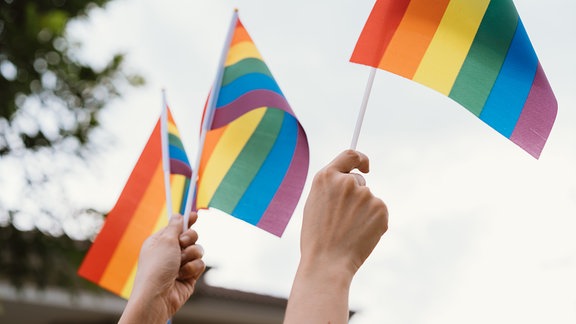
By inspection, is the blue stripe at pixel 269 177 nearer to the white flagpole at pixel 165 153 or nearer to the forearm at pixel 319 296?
the white flagpole at pixel 165 153

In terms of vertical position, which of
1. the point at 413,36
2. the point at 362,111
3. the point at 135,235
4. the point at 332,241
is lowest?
the point at 332,241

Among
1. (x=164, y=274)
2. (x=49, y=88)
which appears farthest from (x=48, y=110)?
(x=164, y=274)

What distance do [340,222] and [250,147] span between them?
1568 millimetres

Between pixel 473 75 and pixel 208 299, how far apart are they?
6.50 meters

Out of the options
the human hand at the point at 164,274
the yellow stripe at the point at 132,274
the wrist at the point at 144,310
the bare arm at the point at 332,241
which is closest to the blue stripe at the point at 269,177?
the yellow stripe at the point at 132,274

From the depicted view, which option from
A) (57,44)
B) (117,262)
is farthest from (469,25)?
(57,44)

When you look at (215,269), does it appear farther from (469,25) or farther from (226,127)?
(469,25)

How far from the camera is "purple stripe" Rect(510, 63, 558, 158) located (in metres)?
1.74

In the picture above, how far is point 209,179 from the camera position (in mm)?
2551

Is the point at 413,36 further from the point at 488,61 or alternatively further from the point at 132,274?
the point at 132,274

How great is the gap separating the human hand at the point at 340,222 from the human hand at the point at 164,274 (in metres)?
0.79

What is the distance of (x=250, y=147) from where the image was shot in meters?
2.59

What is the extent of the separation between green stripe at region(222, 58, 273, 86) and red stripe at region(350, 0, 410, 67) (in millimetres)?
703

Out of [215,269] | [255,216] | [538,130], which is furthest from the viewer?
[215,269]
